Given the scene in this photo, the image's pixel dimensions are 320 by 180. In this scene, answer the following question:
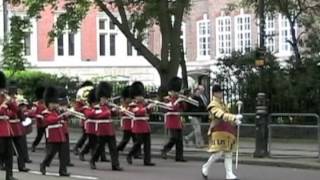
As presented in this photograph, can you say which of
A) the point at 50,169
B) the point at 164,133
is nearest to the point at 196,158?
the point at 164,133

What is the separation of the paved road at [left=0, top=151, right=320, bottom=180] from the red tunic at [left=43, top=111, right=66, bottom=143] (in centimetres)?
75

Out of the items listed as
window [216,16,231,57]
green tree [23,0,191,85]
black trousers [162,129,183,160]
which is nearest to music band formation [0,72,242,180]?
black trousers [162,129,183,160]

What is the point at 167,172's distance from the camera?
17.3 metres

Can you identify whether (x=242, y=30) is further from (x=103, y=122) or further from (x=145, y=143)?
(x=103, y=122)

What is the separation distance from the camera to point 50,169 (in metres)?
18.2

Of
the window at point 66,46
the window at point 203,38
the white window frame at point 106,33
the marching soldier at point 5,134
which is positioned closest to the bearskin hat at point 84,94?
the marching soldier at point 5,134

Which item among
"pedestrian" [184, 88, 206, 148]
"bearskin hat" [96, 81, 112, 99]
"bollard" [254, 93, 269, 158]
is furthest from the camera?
"pedestrian" [184, 88, 206, 148]

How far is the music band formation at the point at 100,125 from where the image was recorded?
50.6 feet

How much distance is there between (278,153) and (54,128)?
6.28 m

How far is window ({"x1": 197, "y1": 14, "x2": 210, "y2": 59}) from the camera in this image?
156ft

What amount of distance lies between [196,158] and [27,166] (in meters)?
4.27

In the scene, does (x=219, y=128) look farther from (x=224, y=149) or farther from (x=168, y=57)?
(x=168, y=57)

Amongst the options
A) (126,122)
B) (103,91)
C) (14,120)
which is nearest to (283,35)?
(126,122)

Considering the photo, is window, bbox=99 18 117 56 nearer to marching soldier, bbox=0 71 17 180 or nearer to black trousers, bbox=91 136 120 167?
black trousers, bbox=91 136 120 167
